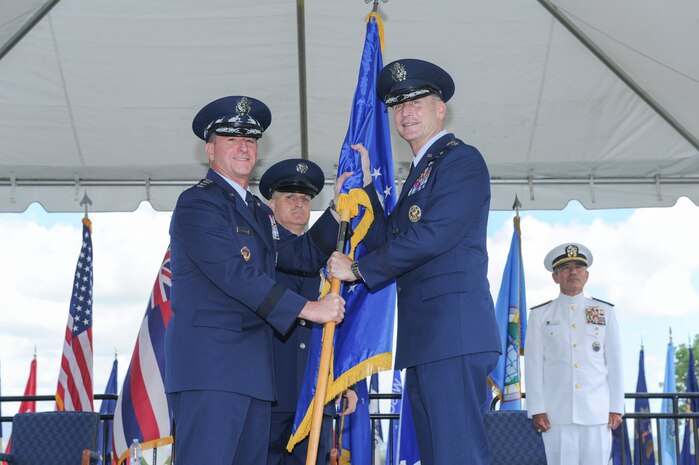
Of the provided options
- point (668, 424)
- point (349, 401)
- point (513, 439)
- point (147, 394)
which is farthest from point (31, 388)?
point (668, 424)

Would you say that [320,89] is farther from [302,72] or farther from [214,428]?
[214,428]

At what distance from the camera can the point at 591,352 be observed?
545 cm

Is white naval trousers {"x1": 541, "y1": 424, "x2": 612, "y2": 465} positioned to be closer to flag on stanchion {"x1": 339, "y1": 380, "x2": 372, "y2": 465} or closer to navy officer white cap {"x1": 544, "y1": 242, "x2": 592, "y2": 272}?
navy officer white cap {"x1": 544, "y1": 242, "x2": 592, "y2": 272}

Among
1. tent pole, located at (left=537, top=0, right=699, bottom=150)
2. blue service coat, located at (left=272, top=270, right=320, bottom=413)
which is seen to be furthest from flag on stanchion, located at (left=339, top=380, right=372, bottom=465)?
tent pole, located at (left=537, top=0, right=699, bottom=150)

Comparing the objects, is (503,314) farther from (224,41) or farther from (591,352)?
(224,41)

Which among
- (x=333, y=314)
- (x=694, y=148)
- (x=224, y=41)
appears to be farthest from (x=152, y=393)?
(x=694, y=148)

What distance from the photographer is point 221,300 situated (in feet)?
10.5

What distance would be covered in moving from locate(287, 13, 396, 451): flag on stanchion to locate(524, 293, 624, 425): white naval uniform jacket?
2.06 metres

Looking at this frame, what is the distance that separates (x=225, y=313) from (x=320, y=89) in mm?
3472

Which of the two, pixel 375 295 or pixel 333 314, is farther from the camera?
pixel 375 295

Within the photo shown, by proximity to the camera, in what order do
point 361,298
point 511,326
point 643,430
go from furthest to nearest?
point 643,430 → point 511,326 → point 361,298

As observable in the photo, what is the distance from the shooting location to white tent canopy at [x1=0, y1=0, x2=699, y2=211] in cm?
588

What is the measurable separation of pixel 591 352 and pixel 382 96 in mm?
2644

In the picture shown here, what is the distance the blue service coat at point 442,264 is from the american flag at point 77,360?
3970mm
